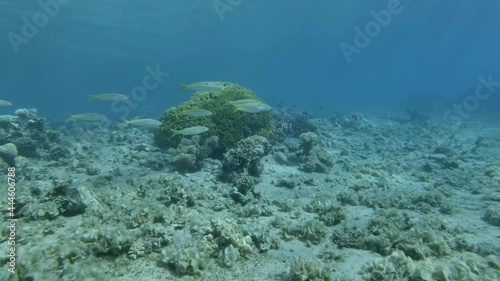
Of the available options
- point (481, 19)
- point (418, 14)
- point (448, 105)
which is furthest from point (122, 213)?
point (481, 19)

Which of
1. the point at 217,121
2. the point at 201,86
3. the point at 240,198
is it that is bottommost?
the point at 240,198

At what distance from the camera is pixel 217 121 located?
11.9m

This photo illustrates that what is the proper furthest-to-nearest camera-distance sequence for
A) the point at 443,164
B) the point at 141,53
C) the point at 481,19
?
the point at 481,19
the point at 141,53
the point at 443,164

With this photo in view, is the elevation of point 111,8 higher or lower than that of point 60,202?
higher

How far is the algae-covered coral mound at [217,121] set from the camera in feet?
38.2

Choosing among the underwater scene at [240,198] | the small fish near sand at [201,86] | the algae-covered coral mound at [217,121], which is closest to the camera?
the underwater scene at [240,198]

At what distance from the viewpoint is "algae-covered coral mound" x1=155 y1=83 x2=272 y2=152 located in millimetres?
11648

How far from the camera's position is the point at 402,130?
77.8ft

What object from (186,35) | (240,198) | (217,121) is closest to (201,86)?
(217,121)

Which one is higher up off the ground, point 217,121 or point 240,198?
point 217,121

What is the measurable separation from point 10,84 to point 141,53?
8764 cm

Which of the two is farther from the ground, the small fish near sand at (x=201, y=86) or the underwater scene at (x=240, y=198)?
the small fish near sand at (x=201, y=86)

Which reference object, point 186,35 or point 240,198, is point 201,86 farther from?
point 186,35

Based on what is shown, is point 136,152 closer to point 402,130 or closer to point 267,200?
point 267,200
